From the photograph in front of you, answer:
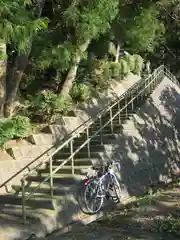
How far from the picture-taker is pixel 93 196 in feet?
28.9

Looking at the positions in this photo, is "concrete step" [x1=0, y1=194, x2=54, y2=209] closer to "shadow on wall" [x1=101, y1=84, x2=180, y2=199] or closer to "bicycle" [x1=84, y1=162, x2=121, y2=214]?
"bicycle" [x1=84, y1=162, x2=121, y2=214]

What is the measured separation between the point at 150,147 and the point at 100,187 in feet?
12.6

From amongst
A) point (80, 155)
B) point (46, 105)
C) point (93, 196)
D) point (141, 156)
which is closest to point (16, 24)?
point (93, 196)

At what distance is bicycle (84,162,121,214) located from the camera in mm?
8781

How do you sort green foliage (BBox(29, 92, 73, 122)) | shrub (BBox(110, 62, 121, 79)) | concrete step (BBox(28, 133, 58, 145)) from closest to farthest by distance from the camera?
concrete step (BBox(28, 133, 58, 145))
green foliage (BBox(29, 92, 73, 122))
shrub (BBox(110, 62, 121, 79))

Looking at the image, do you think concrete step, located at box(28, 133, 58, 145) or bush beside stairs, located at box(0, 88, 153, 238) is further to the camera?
concrete step, located at box(28, 133, 58, 145)

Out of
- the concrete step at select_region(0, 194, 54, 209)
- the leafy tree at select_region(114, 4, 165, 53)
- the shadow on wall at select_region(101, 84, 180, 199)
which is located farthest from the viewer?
the leafy tree at select_region(114, 4, 165, 53)

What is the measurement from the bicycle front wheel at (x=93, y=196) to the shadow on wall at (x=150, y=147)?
5.16 ft

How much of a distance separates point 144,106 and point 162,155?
177 centimetres


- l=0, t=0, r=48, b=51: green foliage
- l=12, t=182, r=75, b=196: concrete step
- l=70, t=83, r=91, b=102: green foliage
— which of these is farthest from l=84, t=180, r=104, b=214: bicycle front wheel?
l=70, t=83, r=91, b=102: green foliage

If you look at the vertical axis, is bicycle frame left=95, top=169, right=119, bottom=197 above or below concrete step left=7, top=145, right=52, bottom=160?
below

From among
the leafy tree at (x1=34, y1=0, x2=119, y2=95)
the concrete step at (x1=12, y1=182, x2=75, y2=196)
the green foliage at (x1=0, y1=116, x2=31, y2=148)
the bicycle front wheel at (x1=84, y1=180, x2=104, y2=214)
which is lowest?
the bicycle front wheel at (x1=84, y1=180, x2=104, y2=214)

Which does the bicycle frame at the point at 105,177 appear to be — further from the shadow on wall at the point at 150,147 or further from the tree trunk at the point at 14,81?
the tree trunk at the point at 14,81

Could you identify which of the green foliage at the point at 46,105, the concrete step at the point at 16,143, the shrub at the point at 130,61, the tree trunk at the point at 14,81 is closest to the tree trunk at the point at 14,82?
the tree trunk at the point at 14,81
